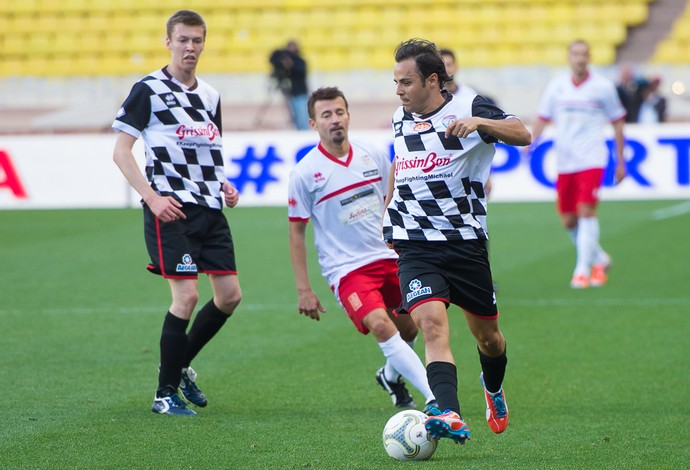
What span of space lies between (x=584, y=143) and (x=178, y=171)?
17.9 ft

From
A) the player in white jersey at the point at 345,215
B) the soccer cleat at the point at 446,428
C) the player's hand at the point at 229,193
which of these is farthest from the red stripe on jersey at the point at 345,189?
the soccer cleat at the point at 446,428

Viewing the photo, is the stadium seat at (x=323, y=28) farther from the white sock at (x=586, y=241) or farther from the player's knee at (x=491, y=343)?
the player's knee at (x=491, y=343)

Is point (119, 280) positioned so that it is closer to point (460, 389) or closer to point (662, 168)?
point (460, 389)

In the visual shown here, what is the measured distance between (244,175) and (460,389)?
10806 mm

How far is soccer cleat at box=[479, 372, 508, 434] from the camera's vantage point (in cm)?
520

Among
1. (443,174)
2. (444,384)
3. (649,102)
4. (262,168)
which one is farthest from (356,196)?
(649,102)

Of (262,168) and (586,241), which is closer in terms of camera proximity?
(586,241)

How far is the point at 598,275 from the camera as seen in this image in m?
10.5

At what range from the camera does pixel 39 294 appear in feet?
32.8

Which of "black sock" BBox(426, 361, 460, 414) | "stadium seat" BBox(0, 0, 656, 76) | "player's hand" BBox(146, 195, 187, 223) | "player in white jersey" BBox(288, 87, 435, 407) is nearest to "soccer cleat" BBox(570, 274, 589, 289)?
"player in white jersey" BBox(288, 87, 435, 407)

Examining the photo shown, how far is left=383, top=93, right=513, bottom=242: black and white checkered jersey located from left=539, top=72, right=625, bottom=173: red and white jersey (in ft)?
18.0

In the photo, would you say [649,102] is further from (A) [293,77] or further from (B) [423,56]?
(B) [423,56]

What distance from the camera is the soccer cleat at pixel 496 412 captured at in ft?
17.1

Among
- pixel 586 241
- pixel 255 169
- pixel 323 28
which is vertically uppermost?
pixel 323 28
